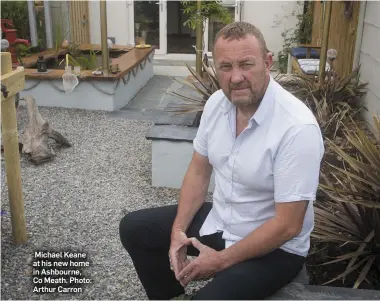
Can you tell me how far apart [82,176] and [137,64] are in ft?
10.5

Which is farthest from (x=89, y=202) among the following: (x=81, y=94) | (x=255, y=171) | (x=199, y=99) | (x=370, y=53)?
(x=370, y=53)

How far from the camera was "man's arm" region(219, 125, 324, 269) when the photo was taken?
5.12 ft

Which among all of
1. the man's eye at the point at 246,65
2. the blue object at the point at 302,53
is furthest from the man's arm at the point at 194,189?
the blue object at the point at 302,53

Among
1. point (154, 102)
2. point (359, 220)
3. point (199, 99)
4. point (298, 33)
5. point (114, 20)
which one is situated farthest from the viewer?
point (114, 20)

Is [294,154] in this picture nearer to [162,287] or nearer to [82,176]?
[162,287]

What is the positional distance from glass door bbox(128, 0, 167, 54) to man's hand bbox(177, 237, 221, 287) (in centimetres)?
814

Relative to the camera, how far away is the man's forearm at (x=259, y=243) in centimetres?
160

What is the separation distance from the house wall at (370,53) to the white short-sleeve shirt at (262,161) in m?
3.13

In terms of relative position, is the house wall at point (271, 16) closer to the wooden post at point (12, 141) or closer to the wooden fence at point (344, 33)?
the wooden fence at point (344, 33)

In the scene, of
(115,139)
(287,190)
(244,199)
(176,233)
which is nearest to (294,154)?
(287,190)

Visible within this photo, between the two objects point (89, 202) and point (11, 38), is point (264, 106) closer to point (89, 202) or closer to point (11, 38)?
point (89, 202)

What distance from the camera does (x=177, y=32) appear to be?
390 inches

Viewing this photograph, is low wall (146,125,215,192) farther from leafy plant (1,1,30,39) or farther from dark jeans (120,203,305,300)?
leafy plant (1,1,30,39)

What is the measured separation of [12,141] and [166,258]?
45.0 inches
